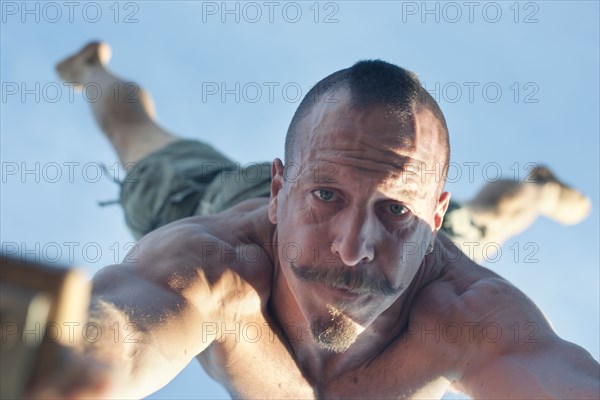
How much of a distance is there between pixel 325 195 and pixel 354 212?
10cm

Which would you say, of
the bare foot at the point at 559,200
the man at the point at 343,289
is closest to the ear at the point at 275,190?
the man at the point at 343,289

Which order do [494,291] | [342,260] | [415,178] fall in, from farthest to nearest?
[494,291] → [415,178] → [342,260]

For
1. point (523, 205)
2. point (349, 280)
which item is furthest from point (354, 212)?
point (523, 205)

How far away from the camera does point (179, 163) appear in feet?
11.1

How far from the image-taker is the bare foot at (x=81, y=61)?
13.7 feet

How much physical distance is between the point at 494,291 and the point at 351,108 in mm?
640

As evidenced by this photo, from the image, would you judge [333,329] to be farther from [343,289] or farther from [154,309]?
[154,309]

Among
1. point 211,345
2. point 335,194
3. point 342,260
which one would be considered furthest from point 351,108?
point 211,345

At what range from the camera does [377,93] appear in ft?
6.40

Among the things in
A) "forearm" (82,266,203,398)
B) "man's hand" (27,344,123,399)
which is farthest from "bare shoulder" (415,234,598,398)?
"man's hand" (27,344,123,399)

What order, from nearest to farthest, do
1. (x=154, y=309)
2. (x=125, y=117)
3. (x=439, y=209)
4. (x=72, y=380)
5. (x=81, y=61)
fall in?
(x=72, y=380)
(x=154, y=309)
(x=439, y=209)
(x=125, y=117)
(x=81, y=61)

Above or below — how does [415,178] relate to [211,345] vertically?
above

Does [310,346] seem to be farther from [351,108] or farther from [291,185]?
[351,108]

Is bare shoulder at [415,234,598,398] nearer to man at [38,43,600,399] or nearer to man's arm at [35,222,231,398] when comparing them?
man at [38,43,600,399]
